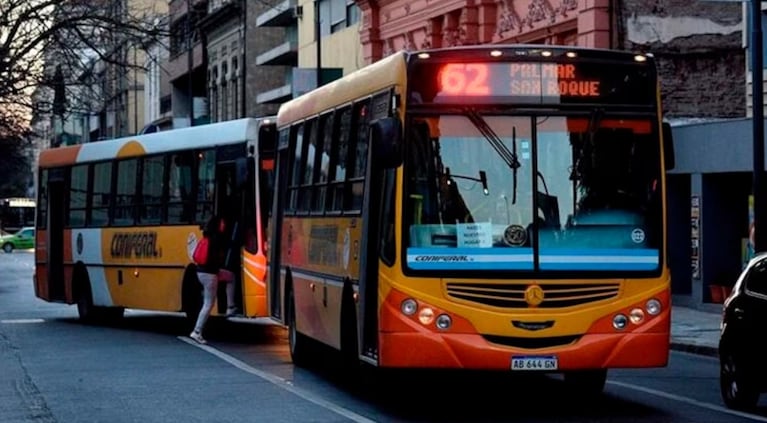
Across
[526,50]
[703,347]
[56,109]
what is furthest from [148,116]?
[526,50]

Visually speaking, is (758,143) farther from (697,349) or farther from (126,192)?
(126,192)

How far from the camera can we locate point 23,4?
1309 inches

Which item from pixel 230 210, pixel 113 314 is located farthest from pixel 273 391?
pixel 113 314

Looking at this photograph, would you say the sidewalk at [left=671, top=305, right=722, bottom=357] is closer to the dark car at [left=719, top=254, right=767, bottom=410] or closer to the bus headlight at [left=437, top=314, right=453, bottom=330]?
the dark car at [left=719, top=254, right=767, bottom=410]

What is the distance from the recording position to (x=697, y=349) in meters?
22.0

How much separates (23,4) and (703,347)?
664 inches

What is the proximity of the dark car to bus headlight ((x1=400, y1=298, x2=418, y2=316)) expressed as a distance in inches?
112

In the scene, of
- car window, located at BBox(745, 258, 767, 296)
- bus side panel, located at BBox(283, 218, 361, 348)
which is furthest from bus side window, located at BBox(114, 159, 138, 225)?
car window, located at BBox(745, 258, 767, 296)

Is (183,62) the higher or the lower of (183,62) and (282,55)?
the higher

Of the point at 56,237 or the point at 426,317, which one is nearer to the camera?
the point at 426,317

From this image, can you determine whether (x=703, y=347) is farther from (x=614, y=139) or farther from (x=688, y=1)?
(x=688, y=1)

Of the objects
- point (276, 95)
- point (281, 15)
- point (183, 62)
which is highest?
point (183, 62)

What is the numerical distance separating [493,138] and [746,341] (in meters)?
2.76

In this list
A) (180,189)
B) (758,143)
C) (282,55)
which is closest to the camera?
(758,143)
